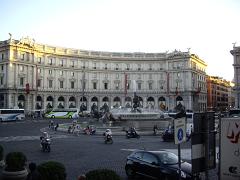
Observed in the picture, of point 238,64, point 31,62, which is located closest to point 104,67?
point 31,62

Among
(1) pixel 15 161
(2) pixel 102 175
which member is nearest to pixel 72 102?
(1) pixel 15 161

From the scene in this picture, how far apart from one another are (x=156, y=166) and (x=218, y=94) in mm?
140429

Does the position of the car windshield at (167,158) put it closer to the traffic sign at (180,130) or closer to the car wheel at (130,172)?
the car wheel at (130,172)

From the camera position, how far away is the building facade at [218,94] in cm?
13275

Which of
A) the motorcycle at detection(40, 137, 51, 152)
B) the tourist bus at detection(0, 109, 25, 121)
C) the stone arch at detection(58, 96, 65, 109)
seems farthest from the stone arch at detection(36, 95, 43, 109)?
the motorcycle at detection(40, 137, 51, 152)

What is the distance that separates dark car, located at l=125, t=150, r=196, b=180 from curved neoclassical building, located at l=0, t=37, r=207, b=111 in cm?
8301

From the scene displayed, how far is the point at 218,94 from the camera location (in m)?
147

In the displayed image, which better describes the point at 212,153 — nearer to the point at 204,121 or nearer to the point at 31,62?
the point at 204,121

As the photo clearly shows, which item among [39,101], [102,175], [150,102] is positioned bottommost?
[102,175]

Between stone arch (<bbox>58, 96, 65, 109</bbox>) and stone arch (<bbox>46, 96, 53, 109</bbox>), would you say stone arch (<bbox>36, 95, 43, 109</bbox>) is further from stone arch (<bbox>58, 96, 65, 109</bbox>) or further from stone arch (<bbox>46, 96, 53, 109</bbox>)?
stone arch (<bbox>58, 96, 65, 109</bbox>)

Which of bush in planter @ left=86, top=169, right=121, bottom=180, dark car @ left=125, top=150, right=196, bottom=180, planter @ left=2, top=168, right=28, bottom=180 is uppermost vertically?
bush in planter @ left=86, top=169, right=121, bottom=180

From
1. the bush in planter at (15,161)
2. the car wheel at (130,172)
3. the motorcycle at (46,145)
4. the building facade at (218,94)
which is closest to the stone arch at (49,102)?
the building facade at (218,94)

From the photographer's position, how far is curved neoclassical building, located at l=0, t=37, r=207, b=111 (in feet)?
323

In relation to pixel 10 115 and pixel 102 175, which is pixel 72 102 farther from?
pixel 102 175
